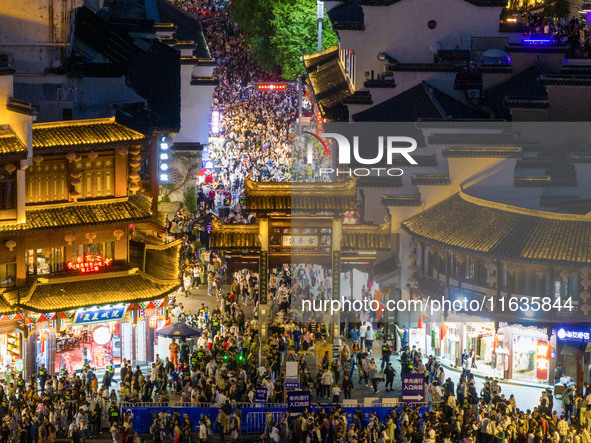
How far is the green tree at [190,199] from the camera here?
8388 centimetres

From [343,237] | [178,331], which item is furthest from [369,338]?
[178,331]

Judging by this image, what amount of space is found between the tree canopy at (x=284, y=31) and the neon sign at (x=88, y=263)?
5224 centimetres

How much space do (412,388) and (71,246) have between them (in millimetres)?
16733

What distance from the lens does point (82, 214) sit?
56219mm

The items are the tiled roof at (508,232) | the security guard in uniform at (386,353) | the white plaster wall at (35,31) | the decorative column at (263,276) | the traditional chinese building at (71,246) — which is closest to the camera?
the tiled roof at (508,232)

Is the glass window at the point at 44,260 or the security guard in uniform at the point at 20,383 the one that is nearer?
the security guard in uniform at the point at 20,383

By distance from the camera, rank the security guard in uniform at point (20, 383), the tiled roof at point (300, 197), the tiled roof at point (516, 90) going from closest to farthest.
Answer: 1. the security guard in uniform at point (20, 383)
2. the tiled roof at point (300, 197)
3. the tiled roof at point (516, 90)

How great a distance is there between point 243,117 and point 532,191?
157 ft

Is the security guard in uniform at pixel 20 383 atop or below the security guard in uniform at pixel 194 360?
below

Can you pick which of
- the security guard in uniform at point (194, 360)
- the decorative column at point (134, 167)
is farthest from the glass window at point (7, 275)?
the security guard in uniform at point (194, 360)

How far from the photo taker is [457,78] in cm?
7288

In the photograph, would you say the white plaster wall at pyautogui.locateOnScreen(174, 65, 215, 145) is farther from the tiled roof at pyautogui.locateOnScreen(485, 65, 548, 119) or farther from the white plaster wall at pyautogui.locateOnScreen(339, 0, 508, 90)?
the tiled roof at pyautogui.locateOnScreen(485, 65, 548, 119)

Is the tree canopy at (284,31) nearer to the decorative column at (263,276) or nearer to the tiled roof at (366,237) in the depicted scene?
the tiled roof at (366,237)

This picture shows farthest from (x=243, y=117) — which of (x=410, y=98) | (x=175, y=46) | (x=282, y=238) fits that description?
(x=282, y=238)
